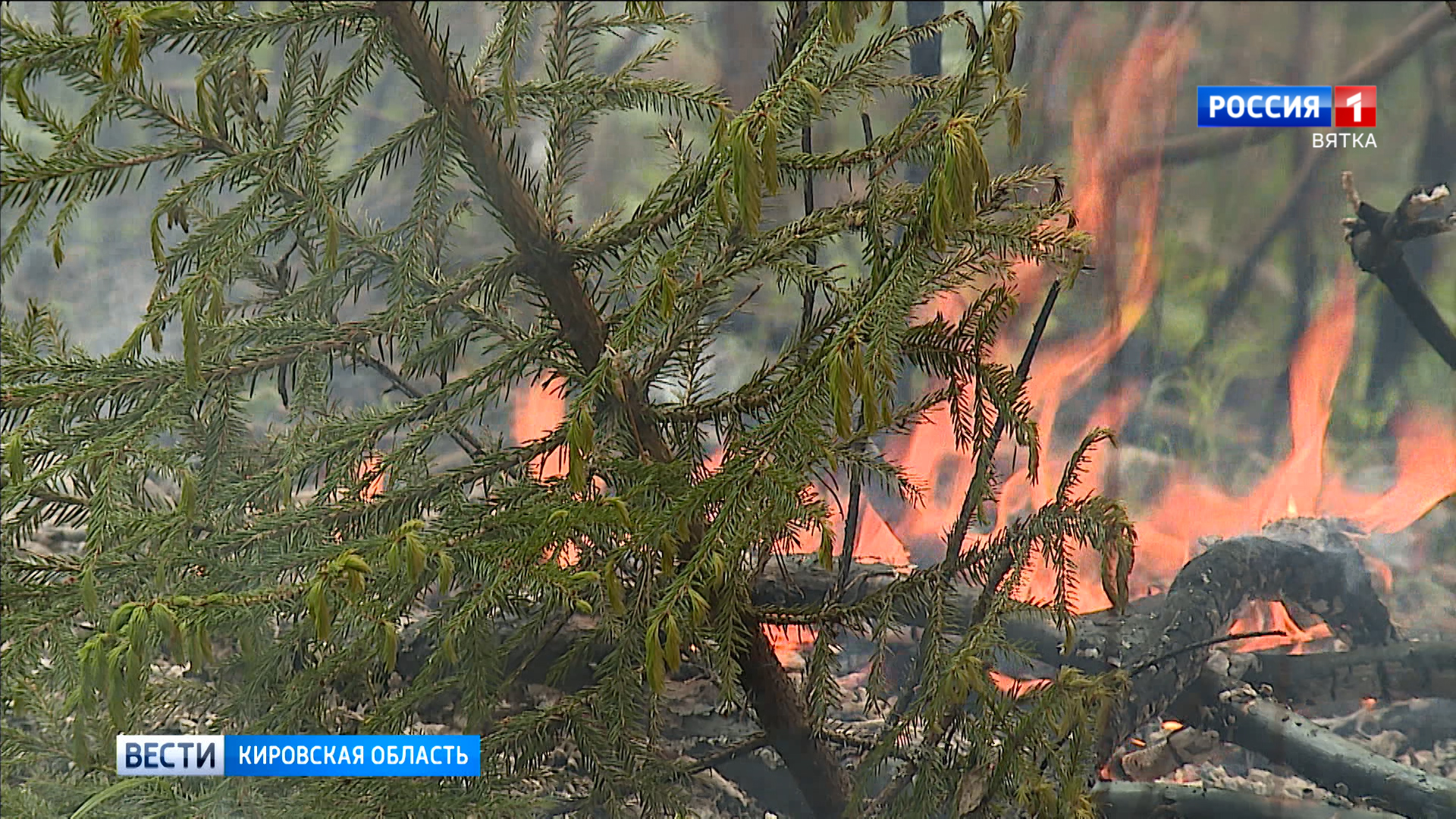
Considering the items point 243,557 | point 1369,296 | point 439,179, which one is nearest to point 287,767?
point 243,557

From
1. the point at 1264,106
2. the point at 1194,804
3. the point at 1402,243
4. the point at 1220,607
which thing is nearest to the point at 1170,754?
the point at 1194,804

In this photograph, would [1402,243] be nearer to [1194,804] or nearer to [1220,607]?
[1220,607]

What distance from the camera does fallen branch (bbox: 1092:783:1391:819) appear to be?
116 centimetres

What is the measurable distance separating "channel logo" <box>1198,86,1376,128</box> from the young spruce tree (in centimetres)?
19

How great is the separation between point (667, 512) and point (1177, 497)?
58cm

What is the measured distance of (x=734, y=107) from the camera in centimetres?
117

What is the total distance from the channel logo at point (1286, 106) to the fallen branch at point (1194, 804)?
659 mm

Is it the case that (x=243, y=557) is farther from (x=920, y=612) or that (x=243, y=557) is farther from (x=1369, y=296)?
(x=1369, y=296)

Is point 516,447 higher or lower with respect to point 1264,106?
lower

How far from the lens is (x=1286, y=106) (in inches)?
44.8

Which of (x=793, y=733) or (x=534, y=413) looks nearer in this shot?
(x=793, y=733)

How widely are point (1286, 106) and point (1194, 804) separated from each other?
2.27ft

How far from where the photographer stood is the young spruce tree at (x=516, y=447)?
2.77 ft

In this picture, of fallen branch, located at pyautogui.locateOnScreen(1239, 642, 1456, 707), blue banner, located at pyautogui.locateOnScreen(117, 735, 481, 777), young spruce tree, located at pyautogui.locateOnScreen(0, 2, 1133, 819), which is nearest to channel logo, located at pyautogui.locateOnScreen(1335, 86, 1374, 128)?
young spruce tree, located at pyautogui.locateOnScreen(0, 2, 1133, 819)
